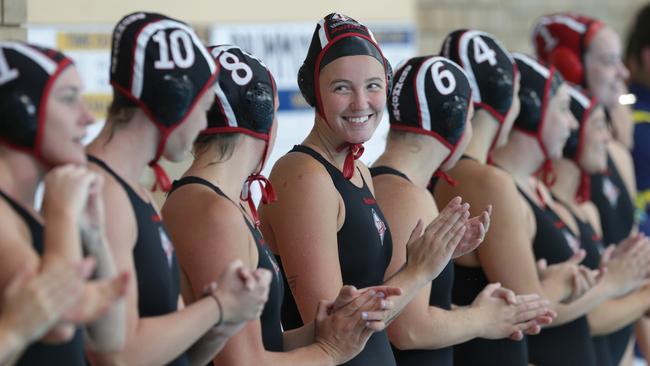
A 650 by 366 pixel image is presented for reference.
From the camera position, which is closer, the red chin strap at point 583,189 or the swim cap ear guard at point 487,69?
the swim cap ear guard at point 487,69

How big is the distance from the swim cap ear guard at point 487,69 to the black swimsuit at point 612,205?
60.5 inches

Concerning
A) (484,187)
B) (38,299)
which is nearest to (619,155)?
(484,187)

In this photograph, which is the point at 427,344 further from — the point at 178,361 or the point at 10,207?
the point at 10,207

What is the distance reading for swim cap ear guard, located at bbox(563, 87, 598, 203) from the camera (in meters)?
5.17

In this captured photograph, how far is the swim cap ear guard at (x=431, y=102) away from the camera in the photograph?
380 cm

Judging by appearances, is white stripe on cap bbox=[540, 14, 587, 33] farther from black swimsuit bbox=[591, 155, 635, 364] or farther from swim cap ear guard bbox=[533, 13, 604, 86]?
black swimsuit bbox=[591, 155, 635, 364]

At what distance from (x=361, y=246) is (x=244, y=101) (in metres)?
0.56

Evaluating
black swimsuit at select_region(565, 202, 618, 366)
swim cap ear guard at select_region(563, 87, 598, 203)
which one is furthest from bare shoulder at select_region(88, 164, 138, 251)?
swim cap ear guard at select_region(563, 87, 598, 203)

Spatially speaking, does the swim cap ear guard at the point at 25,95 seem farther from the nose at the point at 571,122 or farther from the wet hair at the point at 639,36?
the wet hair at the point at 639,36

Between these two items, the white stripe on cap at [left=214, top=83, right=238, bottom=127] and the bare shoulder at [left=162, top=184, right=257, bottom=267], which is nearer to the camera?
the bare shoulder at [left=162, top=184, right=257, bottom=267]

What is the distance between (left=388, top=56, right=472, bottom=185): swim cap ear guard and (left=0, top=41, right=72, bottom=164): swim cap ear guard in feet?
5.28

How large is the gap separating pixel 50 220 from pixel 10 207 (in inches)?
5.5

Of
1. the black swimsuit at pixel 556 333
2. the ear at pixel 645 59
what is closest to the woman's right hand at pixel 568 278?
the black swimsuit at pixel 556 333

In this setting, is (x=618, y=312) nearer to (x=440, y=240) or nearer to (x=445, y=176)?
(x=445, y=176)
